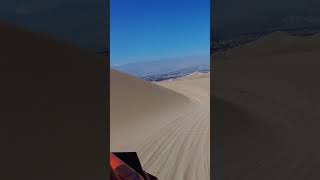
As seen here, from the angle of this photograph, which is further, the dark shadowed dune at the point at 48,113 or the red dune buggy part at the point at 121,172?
the red dune buggy part at the point at 121,172

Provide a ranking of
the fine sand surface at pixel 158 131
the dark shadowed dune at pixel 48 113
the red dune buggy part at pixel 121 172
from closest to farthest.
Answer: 1. the dark shadowed dune at pixel 48 113
2. the red dune buggy part at pixel 121 172
3. the fine sand surface at pixel 158 131
